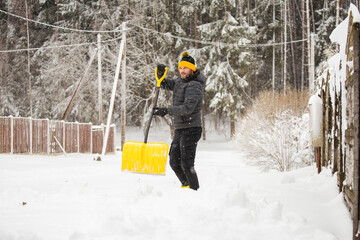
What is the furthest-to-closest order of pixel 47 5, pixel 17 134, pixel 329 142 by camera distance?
pixel 47 5, pixel 17 134, pixel 329 142

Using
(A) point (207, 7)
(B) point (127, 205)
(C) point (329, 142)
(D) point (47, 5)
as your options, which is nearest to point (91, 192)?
(B) point (127, 205)

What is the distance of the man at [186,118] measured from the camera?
4.01 m

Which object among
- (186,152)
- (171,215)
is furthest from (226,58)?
(171,215)

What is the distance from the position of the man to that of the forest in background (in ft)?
61.8

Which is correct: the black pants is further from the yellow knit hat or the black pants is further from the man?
the yellow knit hat

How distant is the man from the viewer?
158 inches

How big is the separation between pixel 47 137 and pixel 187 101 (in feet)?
36.3

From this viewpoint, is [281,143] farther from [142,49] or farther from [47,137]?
[142,49]

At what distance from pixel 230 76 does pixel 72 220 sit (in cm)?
2107

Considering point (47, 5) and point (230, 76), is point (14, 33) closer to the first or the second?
point (47, 5)

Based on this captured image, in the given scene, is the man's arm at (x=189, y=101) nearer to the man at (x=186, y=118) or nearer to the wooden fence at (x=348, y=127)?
the man at (x=186, y=118)

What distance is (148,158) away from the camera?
15.4 ft

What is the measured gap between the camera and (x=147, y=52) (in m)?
23.8

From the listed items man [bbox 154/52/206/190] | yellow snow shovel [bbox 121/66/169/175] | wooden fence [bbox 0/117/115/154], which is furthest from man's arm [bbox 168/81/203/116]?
wooden fence [bbox 0/117/115/154]
